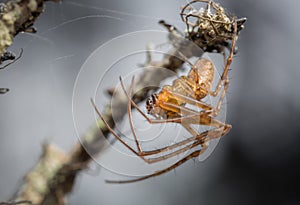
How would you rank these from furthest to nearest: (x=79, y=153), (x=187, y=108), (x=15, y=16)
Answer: (x=79, y=153), (x=187, y=108), (x=15, y=16)

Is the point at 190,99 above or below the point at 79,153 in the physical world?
above

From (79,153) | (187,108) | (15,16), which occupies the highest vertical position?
(15,16)

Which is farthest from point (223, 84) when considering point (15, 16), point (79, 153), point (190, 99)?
point (15, 16)

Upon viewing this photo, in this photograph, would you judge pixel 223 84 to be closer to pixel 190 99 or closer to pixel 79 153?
pixel 190 99

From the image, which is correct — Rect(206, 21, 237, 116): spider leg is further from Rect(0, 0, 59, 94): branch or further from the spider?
Rect(0, 0, 59, 94): branch

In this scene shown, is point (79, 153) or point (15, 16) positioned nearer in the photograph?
point (15, 16)

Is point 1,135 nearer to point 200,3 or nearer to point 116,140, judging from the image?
point 116,140

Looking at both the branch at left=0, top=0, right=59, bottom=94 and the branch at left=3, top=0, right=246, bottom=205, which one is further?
the branch at left=3, top=0, right=246, bottom=205

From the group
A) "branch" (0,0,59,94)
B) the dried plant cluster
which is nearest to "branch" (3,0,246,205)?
the dried plant cluster

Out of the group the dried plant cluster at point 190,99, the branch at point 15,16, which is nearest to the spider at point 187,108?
the dried plant cluster at point 190,99
